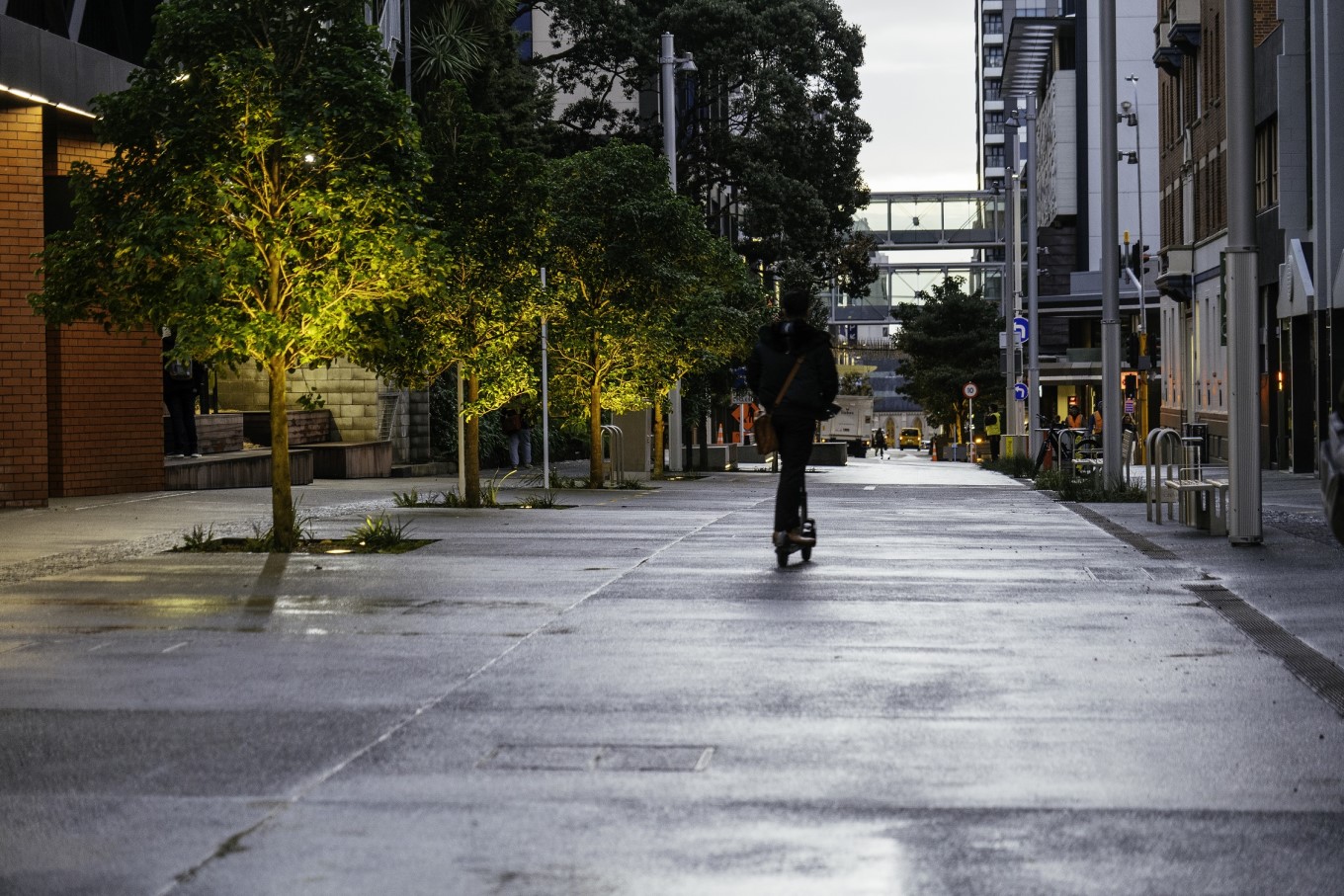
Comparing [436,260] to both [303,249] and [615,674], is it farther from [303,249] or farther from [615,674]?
[615,674]

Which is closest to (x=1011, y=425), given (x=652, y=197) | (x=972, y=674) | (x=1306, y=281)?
(x=1306, y=281)

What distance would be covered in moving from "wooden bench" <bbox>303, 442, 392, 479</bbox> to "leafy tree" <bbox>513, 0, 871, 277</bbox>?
57.5 feet

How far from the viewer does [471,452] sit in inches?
883

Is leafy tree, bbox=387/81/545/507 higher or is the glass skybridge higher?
the glass skybridge

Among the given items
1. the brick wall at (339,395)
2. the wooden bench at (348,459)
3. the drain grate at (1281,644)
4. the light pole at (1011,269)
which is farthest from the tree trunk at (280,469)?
the light pole at (1011,269)

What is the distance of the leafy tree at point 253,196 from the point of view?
15047mm

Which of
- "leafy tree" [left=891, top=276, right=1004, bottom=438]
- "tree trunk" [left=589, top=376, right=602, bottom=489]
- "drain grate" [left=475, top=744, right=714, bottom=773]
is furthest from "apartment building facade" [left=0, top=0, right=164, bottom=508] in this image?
"leafy tree" [left=891, top=276, right=1004, bottom=438]

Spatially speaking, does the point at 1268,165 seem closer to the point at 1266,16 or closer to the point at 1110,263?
the point at 1266,16

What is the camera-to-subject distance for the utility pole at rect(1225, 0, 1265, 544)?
16000 millimetres

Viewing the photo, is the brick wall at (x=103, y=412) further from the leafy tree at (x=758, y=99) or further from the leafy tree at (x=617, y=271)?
the leafy tree at (x=758, y=99)

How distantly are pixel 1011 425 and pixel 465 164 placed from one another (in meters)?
38.4

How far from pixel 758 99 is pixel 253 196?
35261 millimetres

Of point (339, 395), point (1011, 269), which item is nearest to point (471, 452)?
point (339, 395)

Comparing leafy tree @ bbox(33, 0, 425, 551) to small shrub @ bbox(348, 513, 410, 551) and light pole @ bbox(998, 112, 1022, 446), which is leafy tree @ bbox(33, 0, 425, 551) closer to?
small shrub @ bbox(348, 513, 410, 551)
